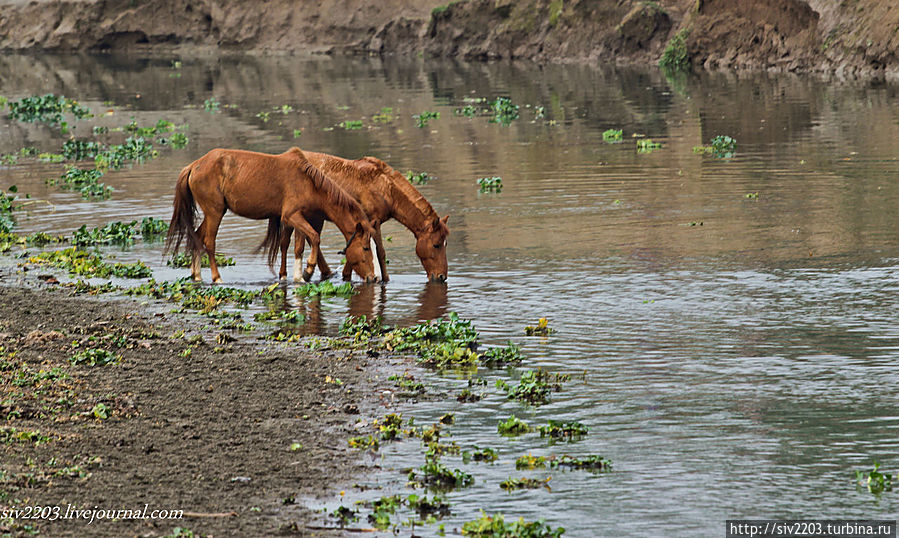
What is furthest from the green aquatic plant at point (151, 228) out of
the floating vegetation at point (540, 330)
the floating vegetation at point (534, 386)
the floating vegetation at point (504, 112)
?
the floating vegetation at point (504, 112)

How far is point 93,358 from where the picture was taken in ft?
37.0

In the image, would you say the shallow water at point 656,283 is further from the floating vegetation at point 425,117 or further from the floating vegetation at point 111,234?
the floating vegetation at point 425,117

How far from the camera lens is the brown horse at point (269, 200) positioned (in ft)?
50.1

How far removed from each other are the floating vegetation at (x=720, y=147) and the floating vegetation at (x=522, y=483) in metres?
18.8

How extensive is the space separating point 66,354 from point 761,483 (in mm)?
6674

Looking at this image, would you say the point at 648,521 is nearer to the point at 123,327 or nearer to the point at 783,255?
the point at 123,327

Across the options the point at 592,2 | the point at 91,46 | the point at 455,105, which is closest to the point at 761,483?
the point at 455,105

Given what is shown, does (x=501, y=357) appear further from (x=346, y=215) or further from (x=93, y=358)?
(x=346, y=215)

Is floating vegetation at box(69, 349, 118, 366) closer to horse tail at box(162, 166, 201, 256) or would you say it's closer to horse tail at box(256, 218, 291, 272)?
horse tail at box(162, 166, 201, 256)

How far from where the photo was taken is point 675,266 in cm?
1531

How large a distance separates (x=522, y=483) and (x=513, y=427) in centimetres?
113

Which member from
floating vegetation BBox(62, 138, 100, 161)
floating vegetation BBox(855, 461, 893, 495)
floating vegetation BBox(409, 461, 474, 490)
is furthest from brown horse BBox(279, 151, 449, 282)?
floating vegetation BBox(62, 138, 100, 161)

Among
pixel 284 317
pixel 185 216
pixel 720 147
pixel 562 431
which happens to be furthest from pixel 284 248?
pixel 720 147

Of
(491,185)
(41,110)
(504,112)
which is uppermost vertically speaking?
(41,110)
